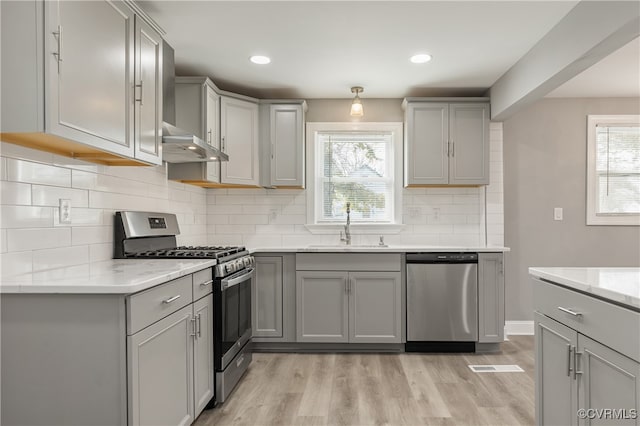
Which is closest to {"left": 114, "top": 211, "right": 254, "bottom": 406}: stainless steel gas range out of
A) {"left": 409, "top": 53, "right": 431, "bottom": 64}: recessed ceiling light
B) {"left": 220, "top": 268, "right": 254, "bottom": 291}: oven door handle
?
{"left": 220, "top": 268, "right": 254, "bottom": 291}: oven door handle

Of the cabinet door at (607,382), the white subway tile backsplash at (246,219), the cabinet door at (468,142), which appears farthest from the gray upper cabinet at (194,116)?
the cabinet door at (607,382)

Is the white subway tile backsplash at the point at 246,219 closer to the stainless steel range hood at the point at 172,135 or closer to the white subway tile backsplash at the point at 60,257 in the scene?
the stainless steel range hood at the point at 172,135

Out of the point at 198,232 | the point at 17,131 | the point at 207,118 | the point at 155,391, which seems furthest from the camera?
the point at 198,232

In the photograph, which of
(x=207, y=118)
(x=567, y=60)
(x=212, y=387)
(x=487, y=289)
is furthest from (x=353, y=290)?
(x=567, y=60)

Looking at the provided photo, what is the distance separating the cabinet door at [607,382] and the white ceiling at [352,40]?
193 centimetres

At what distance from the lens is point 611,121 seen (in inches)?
165

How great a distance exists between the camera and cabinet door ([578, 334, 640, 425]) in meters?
1.26

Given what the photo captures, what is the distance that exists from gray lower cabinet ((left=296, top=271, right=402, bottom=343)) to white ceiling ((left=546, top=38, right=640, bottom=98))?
8.03 feet

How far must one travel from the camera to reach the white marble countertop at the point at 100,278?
1.51 m

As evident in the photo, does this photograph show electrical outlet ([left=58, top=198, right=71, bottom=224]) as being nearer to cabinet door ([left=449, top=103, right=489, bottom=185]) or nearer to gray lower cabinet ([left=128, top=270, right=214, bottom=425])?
gray lower cabinet ([left=128, top=270, right=214, bottom=425])

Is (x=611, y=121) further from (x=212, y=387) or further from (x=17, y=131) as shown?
(x=17, y=131)

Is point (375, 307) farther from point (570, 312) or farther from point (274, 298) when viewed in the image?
point (570, 312)

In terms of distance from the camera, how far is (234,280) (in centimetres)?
274

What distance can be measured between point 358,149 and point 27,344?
11.2 ft
